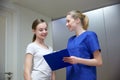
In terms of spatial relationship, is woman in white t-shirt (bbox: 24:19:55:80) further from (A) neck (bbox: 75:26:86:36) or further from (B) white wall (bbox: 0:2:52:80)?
(B) white wall (bbox: 0:2:52:80)

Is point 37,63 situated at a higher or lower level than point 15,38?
lower

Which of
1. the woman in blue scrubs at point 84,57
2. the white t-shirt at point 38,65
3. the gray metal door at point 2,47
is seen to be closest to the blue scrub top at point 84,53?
the woman in blue scrubs at point 84,57

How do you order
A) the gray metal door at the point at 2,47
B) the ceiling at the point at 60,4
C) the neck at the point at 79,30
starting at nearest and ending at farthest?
the neck at the point at 79,30 < the gray metal door at the point at 2,47 < the ceiling at the point at 60,4

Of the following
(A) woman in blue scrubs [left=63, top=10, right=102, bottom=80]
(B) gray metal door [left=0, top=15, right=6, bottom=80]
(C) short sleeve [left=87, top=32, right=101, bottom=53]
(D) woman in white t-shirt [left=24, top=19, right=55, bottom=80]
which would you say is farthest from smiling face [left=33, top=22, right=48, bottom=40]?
(B) gray metal door [left=0, top=15, right=6, bottom=80]

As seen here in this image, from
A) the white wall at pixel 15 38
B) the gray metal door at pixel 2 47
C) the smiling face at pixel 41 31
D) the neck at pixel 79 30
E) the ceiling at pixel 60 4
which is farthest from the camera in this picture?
the ceiling at pixel 60 4

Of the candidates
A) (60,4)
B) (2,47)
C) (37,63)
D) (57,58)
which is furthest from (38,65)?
(60,4)

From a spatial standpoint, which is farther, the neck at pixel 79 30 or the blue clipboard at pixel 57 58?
the neck at pixel 79 30

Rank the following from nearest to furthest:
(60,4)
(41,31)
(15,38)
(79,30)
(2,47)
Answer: (79,30) < (41,31) < (2,47) < (15,38) < (60,4)

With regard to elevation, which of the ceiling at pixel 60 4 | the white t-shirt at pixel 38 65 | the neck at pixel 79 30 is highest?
the ceiling at pixel 60 4

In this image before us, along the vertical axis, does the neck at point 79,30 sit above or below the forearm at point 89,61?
above

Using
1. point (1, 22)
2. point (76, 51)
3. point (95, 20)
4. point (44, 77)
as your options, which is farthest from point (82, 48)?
point (95, 20)

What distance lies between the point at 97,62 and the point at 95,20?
1793mm

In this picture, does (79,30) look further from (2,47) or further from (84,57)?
(2,47)

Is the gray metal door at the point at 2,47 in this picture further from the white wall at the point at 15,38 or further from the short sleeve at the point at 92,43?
the short sleeve at the point at 92,43
